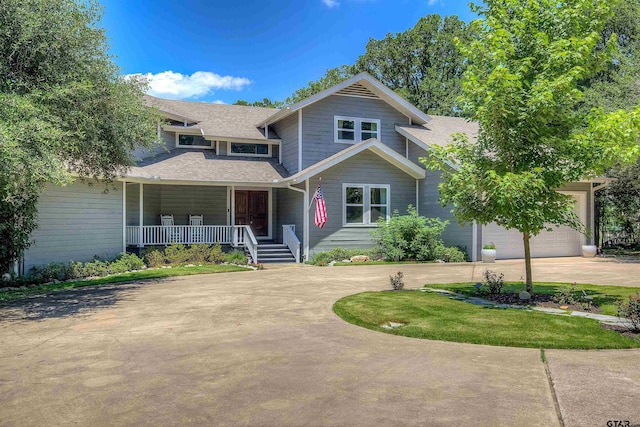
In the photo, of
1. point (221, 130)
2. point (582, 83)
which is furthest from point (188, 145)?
point (582, 83)

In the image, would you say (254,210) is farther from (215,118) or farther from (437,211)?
(437,211)

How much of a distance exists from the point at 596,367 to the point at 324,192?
14.2 metres

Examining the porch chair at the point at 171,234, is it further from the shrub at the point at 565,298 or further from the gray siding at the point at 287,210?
the shrub at the point at 565,298

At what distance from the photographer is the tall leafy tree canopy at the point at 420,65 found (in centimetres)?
3788

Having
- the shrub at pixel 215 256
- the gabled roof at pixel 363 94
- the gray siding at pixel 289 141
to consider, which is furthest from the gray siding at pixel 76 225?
the gabled roof at pixel 363 94

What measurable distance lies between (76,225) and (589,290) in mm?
14735

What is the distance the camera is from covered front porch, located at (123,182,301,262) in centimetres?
1817

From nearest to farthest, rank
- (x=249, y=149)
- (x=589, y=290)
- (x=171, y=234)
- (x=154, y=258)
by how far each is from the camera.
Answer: (x=589, y=290), (x=154, y=258), (x=171, y=234), (x=249, y=149)

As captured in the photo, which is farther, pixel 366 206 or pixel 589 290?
pixel 366 206

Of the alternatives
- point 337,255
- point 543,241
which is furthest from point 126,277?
point 543,241

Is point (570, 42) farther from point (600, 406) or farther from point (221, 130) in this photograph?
point (221, 130)

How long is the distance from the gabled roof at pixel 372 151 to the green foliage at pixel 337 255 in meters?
3.03

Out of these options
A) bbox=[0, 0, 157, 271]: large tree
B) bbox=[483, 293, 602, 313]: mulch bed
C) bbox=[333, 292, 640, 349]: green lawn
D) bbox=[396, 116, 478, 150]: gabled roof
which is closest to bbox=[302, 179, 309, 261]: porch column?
bbox=[396, 116, 478, 150]: gabled roof

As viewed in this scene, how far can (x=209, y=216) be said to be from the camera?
2075cm
